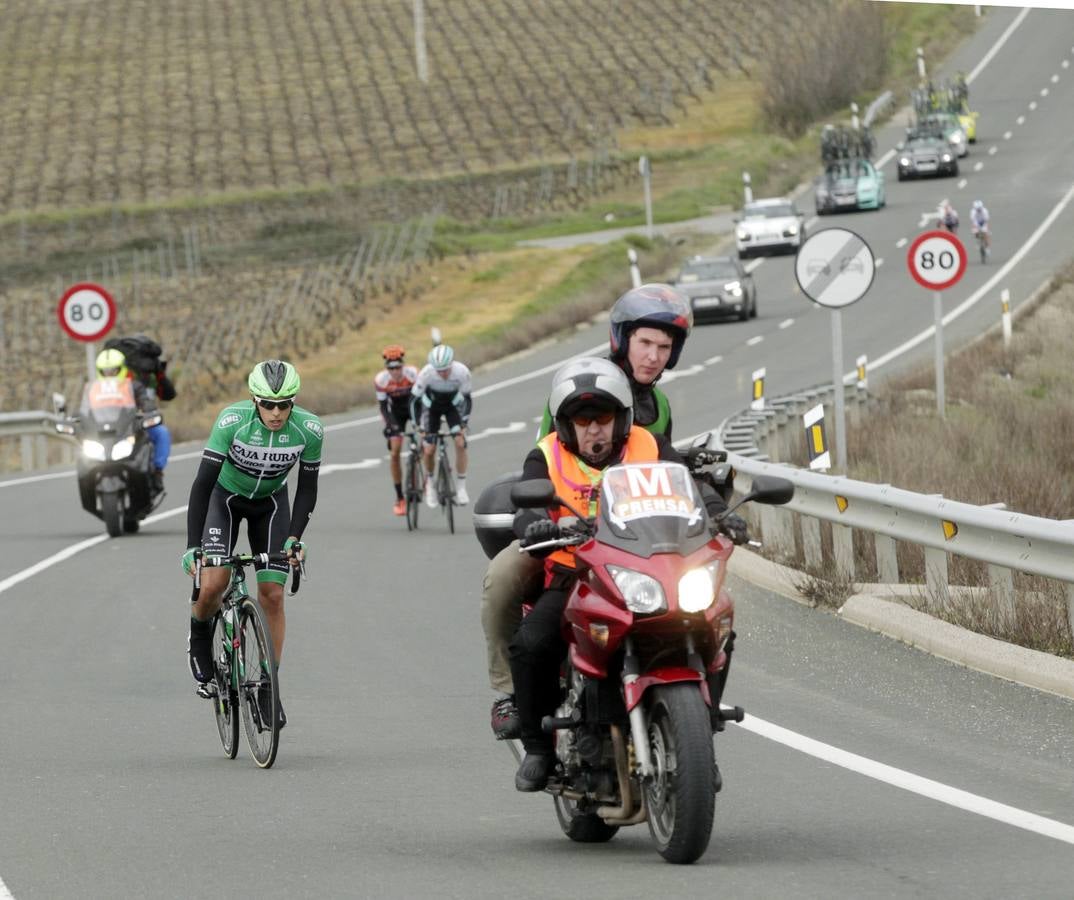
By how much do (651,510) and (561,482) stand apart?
25.2 inches

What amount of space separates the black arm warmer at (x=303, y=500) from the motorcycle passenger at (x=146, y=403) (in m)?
11.4

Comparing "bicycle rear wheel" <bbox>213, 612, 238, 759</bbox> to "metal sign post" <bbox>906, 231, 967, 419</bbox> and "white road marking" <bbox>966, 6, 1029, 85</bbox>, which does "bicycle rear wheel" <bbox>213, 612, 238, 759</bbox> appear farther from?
"white road marking" <bbox>966, 6, 1029, 85</bbox>

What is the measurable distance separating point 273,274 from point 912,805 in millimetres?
54749

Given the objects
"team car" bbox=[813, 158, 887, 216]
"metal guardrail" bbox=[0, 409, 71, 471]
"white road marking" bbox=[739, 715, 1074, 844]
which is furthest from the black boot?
"team car" bbox=[813, 158, 887, 216]

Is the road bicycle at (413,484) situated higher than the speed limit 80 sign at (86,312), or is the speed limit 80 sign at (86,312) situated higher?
the speed limit 80 sign at (86,312)

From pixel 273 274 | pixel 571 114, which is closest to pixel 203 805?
pixel 273 274

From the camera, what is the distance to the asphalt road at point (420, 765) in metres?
7.21

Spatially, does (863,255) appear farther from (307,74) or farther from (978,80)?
(307,74)

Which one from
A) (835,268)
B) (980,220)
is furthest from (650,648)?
(980,220)

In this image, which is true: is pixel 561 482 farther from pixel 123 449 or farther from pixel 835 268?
pixel 123 449

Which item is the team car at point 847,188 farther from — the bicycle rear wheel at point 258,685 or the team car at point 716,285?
the bicycle rear wheel at point 258,685

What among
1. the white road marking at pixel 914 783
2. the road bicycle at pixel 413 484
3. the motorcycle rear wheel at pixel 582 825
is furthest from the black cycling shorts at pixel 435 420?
the motorcycle rear wheel at pixel 582 825

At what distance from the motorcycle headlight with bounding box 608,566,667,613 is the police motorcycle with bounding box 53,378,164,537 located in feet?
49.2

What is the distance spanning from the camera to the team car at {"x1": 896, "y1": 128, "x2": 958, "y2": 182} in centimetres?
7388
